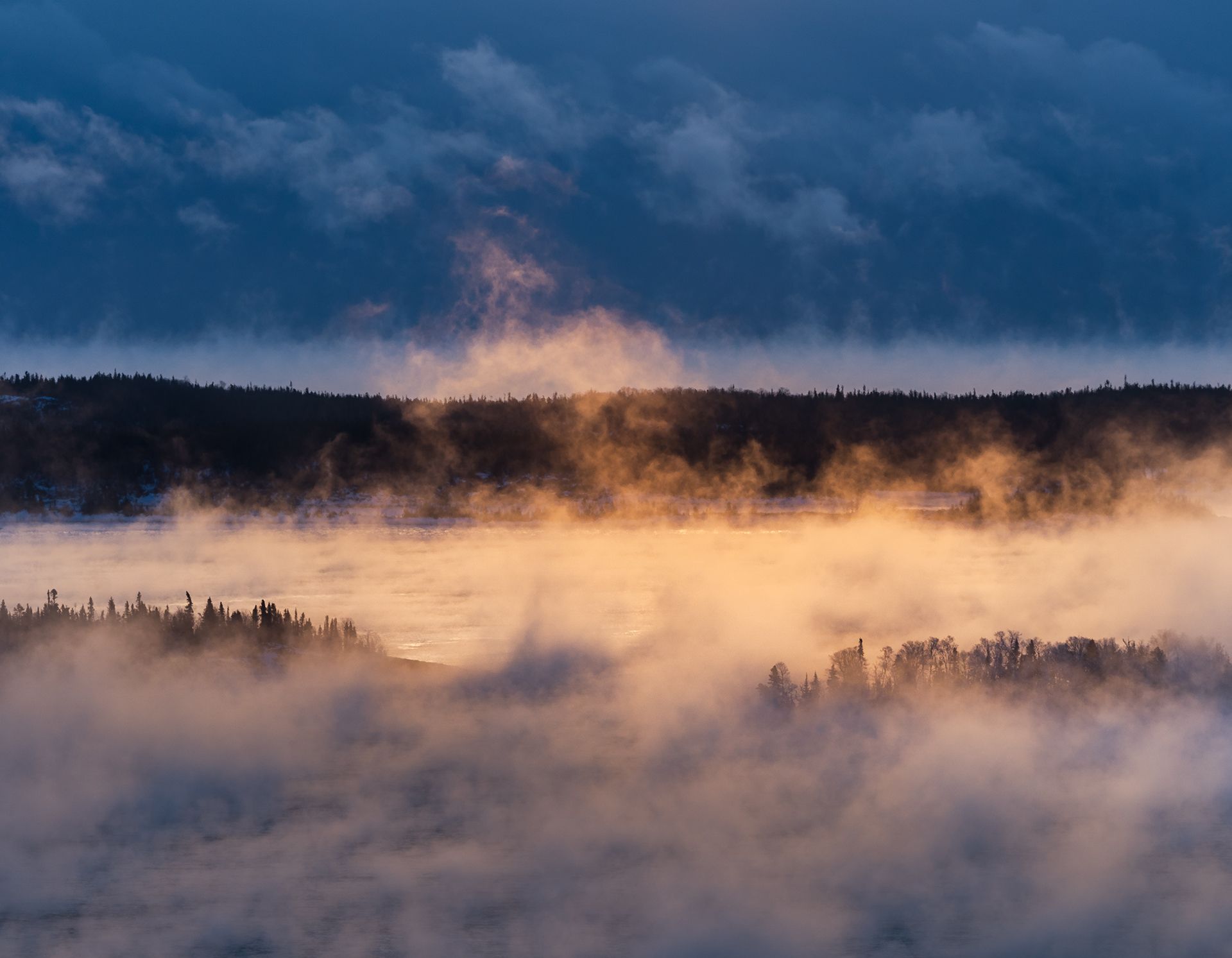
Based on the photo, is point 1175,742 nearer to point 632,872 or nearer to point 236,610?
point 632,872

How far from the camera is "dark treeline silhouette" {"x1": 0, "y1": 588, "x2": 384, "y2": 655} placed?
3328 centimetres

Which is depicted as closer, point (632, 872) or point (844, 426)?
point (632, 872)

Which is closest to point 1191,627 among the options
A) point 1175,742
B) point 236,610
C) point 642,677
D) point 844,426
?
point 1175,742

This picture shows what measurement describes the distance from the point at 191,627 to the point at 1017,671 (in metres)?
20.9

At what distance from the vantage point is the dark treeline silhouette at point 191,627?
33.3 metres

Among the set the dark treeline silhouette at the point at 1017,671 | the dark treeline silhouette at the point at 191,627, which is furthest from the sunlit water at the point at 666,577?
A: the dark treeline silhouette at the point at 1017,671

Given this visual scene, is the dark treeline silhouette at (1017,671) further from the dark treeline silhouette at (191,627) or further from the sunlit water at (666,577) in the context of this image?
the dark treeline silhouette at (191,627)

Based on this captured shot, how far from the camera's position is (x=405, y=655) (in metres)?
32.9

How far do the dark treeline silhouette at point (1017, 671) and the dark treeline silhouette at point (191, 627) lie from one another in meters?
11.1

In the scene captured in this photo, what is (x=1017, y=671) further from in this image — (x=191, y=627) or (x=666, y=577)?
(x=666, y=577)

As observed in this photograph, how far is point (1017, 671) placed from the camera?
27969 mm

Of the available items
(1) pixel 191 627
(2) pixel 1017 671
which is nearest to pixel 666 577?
(1) pixel 191 627

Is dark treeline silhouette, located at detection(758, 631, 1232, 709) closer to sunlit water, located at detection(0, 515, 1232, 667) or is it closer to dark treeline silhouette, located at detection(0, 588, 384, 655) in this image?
sunlit water, located at detection(0, 515, 1232, 667)

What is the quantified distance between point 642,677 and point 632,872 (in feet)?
39.5
